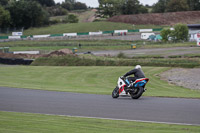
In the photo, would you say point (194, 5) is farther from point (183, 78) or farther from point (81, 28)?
point (183, 78)

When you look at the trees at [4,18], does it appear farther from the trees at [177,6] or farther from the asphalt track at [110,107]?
the asphalt track at [110,107]

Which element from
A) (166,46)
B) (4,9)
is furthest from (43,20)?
(166,46)

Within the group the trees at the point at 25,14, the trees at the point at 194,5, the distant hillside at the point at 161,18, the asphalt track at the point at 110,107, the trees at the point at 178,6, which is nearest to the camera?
the asphalt track at the point at 110,107

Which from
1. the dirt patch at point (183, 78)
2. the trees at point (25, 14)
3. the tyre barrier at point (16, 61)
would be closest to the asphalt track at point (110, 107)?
the dirt patch at point (183, 78)

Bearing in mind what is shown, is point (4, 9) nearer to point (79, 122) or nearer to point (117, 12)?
point (117, 12)

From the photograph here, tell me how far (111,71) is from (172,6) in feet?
373

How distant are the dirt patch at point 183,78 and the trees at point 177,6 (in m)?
111

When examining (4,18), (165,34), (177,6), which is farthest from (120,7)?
(165,34)

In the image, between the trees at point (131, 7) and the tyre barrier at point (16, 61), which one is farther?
the trees at point (131, 7)

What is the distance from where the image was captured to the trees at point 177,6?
136 m

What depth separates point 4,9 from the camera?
117375 mm

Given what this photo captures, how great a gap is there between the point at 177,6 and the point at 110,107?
130473mm

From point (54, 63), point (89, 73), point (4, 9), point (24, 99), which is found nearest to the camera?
point (24, 99)

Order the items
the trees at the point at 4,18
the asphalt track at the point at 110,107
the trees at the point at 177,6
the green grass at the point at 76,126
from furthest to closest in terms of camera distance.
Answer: the trees at the point at 177,6 → the trees at the point at 4,18 → the asphalt track at the point at 110,107 → the green grass at the point at 76,126
